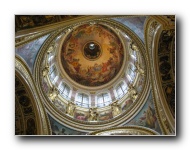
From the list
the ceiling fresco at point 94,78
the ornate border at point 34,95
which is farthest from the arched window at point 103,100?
the ornate border at point 34,95

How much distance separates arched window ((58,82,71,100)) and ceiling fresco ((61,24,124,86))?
0.43m

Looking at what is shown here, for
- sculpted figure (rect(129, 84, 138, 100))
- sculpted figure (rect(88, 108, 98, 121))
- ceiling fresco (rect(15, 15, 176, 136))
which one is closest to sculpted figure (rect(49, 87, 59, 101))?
ceiling fresco (rect(15, 15, 176, 136))

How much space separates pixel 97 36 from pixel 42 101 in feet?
8.28

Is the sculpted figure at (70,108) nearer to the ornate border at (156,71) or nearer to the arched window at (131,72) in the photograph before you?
the arched window at (131,72)

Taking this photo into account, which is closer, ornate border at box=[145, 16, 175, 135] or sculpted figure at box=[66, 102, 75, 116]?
ornate border at box=[145, 16, 175, 135]

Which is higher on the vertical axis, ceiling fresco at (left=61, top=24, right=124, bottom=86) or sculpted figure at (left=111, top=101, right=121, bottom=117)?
ceiling fresco at (left=61, top=24, right=124, bottom=86)

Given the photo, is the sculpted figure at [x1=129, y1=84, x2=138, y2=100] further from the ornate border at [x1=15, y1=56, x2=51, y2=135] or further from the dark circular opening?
the dark circular opening

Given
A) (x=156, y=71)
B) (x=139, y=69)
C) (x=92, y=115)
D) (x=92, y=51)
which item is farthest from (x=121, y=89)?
(x=92, y=51)

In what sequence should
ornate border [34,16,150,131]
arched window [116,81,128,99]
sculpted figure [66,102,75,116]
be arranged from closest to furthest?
1. ornate border [34,16,150,131]
2. arched window [116,81,128,99]
3. sculpted figure [66,102,75,116]

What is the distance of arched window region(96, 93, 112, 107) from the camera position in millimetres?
9558

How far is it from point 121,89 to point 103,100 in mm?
627

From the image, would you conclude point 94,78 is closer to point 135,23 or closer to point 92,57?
point 92,57
